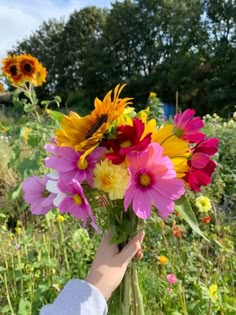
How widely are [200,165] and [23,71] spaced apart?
2.26 meters

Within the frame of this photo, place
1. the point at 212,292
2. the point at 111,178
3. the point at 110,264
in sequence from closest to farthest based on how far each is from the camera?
the point at 111,178 < the point at 110,264 < the point at 212,292

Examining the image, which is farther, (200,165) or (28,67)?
(28,67)

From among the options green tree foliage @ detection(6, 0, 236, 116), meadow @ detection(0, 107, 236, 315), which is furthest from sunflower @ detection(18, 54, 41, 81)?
green tree foliage @ detection(6, 0, 236, 116)

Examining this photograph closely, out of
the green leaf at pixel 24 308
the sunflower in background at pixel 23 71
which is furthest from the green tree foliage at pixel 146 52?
the green leaf at pixel 24 308

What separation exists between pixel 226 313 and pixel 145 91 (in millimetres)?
22858

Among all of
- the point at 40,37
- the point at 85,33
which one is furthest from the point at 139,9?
the point at 40,37

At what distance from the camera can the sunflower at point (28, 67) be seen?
9.37ft

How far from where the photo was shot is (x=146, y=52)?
26.6 m

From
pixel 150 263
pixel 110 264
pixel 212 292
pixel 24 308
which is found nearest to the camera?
pixel 110 264

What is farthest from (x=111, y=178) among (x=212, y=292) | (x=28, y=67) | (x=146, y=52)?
(x=146, y=52)

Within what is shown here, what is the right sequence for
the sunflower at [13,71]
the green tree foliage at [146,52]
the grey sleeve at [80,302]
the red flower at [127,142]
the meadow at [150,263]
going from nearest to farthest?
the red flower at [127,142], the grey sleeve at [80,302], the meadow at [150,263], the sunflower at [13,71], the green tree foliage at [146,52]

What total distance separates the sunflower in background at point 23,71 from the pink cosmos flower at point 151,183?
220 cm

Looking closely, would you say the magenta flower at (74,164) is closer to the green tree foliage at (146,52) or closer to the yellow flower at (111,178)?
the yellow flower at (111,178)

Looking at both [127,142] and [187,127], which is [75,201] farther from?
[187,127]
